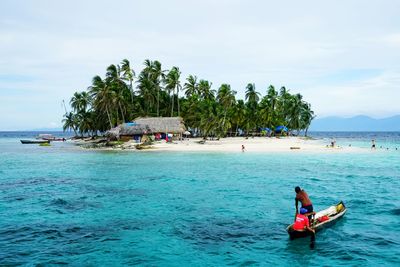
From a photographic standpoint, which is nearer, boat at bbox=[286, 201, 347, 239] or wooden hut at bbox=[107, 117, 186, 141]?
boat at bbox=[286, 201, 347, 239]

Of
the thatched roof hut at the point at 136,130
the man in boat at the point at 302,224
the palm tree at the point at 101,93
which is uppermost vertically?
the palm tree at the point at 101,93

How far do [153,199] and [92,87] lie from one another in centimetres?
5410

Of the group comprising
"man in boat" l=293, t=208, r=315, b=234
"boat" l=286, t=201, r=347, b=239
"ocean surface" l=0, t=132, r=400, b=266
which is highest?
"man in boat" l=293, t=208, r=315, b=234

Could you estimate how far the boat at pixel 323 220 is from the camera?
42.0ft

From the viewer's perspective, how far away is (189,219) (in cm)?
1584

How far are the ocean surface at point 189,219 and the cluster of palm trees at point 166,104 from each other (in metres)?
38.3

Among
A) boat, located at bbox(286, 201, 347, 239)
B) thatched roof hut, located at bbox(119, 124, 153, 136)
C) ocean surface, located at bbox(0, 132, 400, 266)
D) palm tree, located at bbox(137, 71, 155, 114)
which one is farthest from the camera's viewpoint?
palm tree, located at bbox(137, 71, 155, 114)

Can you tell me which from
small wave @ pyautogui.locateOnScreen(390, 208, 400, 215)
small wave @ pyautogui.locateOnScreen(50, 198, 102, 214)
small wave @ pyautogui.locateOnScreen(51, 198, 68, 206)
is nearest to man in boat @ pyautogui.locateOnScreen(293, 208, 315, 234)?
small wave @ pyautogui.locateOnScreen(390, 208, 400, 215)

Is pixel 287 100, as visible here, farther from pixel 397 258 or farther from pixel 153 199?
pixel 397 258

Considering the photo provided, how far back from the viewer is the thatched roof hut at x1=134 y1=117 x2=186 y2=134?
64.9m

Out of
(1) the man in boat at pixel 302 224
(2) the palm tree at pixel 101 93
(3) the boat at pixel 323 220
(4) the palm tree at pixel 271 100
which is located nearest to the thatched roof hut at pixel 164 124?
(2) the palm tree at pixel 101 93

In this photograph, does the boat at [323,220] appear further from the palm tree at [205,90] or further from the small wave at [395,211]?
the palm tree at [205,90]

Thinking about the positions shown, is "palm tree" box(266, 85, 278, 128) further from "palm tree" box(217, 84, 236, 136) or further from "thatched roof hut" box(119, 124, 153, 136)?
"thatched roof hut" box(119, 124, 153, 136)

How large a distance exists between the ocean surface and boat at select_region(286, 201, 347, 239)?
0.25m
